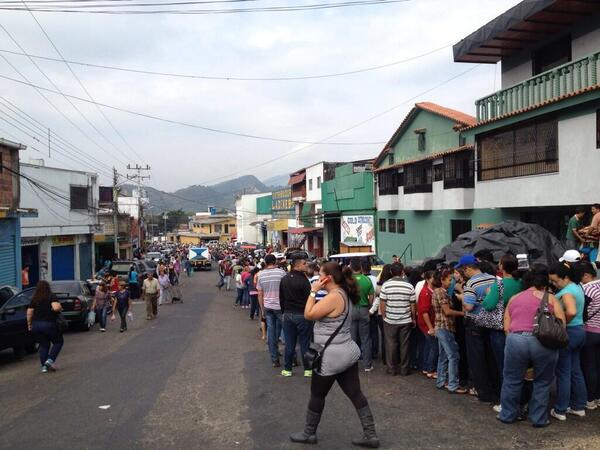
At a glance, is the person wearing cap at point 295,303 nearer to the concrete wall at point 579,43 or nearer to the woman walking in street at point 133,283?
the concrete wall at point 579,43

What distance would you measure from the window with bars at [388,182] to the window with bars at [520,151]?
10.7 m

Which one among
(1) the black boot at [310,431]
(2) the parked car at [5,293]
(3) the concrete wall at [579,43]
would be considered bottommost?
(1) the black boot at [310,431]

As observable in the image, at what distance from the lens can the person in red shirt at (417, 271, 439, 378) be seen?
7391 millimetres

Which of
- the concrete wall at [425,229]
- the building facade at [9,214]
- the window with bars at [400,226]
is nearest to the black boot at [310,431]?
the concrete wall at [425,229]

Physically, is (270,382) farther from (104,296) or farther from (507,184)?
(507,184)

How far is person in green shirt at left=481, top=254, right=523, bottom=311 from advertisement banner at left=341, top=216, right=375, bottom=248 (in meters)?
26.5

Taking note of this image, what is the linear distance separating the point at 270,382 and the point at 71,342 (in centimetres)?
730

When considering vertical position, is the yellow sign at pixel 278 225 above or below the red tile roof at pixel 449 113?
below


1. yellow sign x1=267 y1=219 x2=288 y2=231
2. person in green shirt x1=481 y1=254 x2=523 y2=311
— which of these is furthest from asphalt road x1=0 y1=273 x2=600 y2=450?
yellow sign x1=267 y1=219 x2=288 y2=231

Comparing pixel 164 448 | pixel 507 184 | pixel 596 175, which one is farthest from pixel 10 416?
pixel 507 184

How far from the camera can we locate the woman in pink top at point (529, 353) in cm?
538

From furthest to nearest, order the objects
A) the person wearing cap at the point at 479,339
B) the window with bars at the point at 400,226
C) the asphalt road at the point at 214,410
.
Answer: the window with bars at the point at 400,226
the person wearing cap at the point at 479,339
the asphalt road at the point at 214,410

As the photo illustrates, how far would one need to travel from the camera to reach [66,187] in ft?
109

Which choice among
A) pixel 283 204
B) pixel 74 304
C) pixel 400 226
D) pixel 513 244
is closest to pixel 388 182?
pixel 400 226
